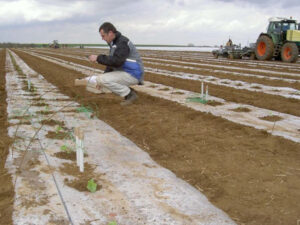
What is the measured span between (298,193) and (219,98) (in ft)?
12.4

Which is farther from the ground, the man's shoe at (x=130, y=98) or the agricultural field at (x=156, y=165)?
the man's shoe at (x=130, y=98)

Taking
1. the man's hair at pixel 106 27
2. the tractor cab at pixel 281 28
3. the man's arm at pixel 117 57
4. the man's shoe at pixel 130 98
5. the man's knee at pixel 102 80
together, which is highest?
the tractor cab at pixel 281 28

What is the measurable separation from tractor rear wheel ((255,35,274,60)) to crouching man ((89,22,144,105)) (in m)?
12.4

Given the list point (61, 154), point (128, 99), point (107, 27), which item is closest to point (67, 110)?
point (128, 99)

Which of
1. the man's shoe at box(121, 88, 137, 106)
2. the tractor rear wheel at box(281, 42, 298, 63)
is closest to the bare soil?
the man's shoe at box(121, 88, 137, 106)

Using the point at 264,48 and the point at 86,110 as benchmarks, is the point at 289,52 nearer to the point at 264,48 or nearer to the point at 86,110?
the point at 264,48

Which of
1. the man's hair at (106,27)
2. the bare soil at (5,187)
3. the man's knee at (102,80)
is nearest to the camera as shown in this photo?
the bare soil at (5,187)

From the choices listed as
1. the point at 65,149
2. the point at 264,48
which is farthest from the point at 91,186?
the point at 264,48

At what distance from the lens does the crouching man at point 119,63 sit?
4.72 meters

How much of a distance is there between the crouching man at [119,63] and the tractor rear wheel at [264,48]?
12379 millimetres

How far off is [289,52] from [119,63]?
12.6 meters

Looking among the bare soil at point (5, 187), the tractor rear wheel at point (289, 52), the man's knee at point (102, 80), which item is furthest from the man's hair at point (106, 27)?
the tractor rear wheel at point (289, 52)

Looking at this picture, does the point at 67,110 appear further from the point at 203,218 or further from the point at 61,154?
the point at 203,218

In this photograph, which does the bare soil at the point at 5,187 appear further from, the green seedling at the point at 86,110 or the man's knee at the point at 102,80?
the man's knee at the point at 102,80
